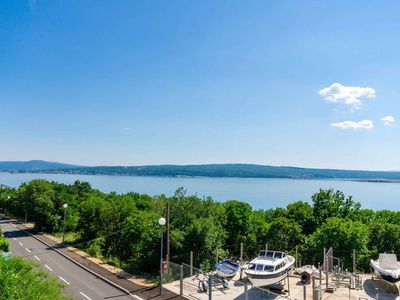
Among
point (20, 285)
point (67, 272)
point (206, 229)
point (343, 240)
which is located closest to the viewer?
point (20, 285)

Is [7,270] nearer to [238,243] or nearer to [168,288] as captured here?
[168,288]

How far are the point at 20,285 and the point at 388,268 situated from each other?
2494 centimetres

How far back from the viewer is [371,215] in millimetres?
53406

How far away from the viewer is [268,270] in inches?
968

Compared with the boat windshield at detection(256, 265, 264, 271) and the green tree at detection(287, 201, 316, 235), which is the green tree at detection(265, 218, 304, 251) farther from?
the boat windshield at detection(256, 265, 264, 271)

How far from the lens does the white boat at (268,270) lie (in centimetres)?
2425

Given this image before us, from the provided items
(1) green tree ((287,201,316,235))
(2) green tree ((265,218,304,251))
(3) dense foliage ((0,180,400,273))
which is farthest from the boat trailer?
(1) green tree ((287,201,316,235))

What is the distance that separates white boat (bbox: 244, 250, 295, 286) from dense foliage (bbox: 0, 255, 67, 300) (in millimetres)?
14154

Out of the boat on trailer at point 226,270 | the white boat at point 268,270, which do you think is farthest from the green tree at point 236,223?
the white boat at point 268,270

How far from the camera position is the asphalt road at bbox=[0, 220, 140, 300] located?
25.3 meters

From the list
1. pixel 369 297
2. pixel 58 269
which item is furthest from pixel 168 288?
pixel 369 297

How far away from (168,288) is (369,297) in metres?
14.0

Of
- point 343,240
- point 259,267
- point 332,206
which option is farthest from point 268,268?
point 332,206

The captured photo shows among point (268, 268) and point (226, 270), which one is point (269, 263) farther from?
point (226, 270)
